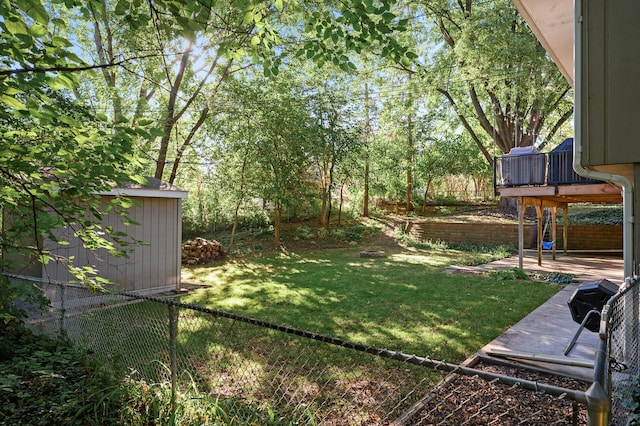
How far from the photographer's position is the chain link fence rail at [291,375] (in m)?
2.82

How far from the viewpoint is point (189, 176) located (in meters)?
13.9

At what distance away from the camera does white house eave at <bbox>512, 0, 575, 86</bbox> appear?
3.98 metres

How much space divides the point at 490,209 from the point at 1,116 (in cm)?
1894

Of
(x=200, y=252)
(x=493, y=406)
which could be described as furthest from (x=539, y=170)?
(x=200, y=252)

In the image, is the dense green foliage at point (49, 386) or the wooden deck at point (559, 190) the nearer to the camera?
the dense green foliage at point (49, 386)

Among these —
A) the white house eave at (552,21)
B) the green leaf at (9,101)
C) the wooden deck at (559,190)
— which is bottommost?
the wooden deck at (559,190)

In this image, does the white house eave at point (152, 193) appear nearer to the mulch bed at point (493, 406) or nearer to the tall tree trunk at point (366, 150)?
the mulch bed at point (493, 406)

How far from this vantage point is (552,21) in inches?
172

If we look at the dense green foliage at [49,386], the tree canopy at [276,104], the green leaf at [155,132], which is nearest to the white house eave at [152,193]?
the tree canopy at [276,104]

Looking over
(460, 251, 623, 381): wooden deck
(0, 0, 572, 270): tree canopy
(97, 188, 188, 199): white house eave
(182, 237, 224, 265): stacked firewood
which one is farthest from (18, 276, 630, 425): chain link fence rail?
(182, 237, 224, 265): stacked firewood

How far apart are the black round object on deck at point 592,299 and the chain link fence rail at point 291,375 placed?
595 mm

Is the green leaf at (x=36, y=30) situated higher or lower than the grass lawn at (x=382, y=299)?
higher

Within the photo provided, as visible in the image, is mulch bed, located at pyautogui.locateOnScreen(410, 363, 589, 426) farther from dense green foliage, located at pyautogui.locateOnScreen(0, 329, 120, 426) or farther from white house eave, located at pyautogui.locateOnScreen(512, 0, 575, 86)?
white house eave, located at pyautogui.locateOnScreen(512, 0, 575, 86)

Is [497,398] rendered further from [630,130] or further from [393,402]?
[630,130]
